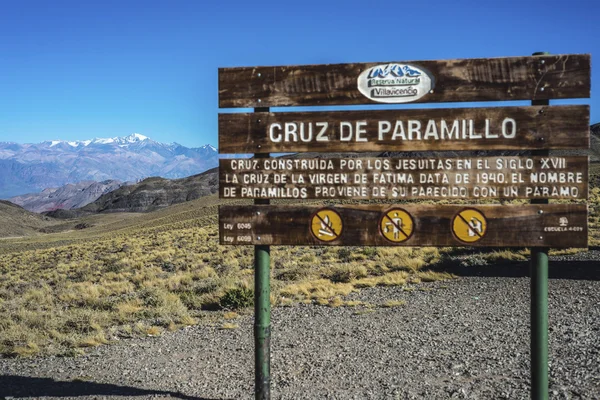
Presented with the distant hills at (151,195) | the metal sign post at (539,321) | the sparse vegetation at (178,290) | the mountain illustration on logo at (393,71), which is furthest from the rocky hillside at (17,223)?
the metal sign post at (539,321)

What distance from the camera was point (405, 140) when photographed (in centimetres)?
450

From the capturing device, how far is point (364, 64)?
4.55 m

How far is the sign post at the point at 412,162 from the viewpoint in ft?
14.2

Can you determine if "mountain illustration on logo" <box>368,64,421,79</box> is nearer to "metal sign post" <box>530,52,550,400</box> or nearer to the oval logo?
the oval logo

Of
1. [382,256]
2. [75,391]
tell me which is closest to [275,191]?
[75,391]

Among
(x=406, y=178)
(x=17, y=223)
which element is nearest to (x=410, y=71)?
(x=406, y=178)

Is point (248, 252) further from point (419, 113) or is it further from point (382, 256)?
point (419, 113)

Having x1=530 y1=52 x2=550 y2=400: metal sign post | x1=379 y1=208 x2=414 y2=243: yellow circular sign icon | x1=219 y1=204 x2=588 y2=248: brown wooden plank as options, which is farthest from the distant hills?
x1=530 y1=52 x2=550 y2=400: metal sign post

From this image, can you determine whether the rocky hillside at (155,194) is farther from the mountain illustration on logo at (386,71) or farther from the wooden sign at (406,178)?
the mountain illustration on logo at (386,71)

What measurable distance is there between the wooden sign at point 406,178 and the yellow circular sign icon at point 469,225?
0.17 meters

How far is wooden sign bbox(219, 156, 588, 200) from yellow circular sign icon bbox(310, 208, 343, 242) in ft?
0.52

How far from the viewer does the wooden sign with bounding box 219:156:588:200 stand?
4352 millimetres

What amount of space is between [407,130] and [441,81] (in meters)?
0.51

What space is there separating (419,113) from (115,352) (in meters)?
5.99
